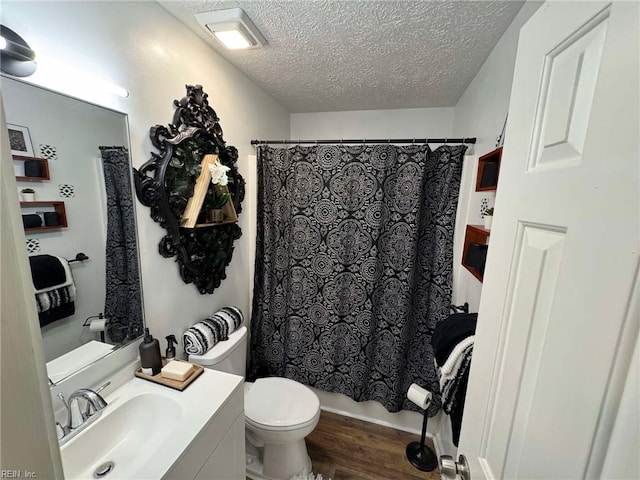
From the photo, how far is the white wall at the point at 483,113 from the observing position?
1.09 m

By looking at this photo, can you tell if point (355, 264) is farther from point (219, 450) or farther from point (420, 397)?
point (219, 450)

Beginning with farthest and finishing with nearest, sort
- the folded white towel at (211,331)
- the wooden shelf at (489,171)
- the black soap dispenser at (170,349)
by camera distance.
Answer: the folded white towel at (211,331) → the black soap dispenser at (170,349) → the wooden shelf at (489,171)

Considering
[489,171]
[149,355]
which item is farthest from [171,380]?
[489,171]

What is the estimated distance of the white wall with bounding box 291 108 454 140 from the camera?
2189 millimetres

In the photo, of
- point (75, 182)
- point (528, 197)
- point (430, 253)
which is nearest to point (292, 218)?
point (430, 253)

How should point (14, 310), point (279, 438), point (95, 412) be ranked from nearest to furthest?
point (14, 310)
point (95, 412)
point (279, 438)

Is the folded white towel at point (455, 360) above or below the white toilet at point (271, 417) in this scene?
above

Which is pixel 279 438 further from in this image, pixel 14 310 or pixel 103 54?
pixel 103 54

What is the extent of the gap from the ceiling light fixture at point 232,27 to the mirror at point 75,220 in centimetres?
58

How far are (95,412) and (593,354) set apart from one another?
134cm

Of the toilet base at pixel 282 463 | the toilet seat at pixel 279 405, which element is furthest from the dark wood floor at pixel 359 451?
the toilet seat at pixel 279 405

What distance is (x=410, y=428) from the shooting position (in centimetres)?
192

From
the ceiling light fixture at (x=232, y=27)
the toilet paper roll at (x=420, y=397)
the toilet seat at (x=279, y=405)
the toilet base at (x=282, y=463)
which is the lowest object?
the toilet base at (x=282, y=463)

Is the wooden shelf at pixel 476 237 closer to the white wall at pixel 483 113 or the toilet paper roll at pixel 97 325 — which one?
the white wall at pixel 483 113
